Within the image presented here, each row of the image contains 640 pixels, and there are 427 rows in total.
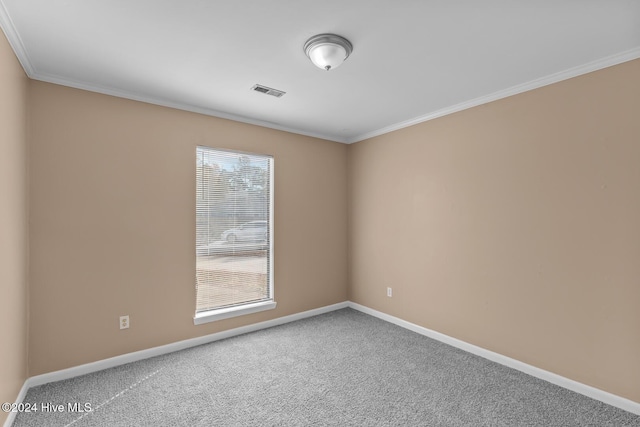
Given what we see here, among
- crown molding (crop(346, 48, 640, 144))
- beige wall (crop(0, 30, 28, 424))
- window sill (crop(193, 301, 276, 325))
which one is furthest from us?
window sill (crop(193, 301, 276, 325))

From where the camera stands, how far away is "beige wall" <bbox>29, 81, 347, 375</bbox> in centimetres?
255

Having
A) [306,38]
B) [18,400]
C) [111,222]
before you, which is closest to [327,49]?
[306,38]

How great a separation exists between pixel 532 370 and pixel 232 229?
127 inches

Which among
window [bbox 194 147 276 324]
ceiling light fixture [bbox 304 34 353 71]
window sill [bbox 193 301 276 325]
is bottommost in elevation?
window sill [bbox 193 301 276 325]

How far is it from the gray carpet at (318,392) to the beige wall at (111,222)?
317mm

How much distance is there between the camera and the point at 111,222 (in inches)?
111

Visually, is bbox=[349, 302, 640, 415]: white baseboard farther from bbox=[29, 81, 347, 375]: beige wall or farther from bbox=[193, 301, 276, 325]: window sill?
bbox=[29, 81, 347, 375]: beige wall

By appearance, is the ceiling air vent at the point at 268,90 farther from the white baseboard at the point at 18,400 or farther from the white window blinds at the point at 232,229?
the white baseboard at the point at 18,400

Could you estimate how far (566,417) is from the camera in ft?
7.02

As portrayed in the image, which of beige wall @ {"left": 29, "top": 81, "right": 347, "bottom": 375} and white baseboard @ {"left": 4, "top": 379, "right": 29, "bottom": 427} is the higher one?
beige wall @ {"left": 29, "top": 81, "right": 347, "bottom": 375}

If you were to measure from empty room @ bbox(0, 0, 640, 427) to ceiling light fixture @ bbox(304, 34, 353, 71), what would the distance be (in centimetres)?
1

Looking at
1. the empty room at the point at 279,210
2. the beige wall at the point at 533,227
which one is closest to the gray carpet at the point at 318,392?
the empty room at the point at 279,210

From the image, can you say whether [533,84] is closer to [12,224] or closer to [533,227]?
[533,227]

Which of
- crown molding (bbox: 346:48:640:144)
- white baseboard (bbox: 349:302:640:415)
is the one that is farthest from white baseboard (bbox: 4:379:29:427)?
crown molding (bbox: 346:48:640:144)
